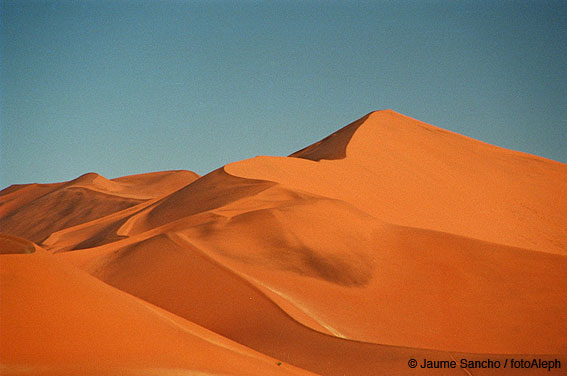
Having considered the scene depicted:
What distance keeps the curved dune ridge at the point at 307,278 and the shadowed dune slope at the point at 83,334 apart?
24mm

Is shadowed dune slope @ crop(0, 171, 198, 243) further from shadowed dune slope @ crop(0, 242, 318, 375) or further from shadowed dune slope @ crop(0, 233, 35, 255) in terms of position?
shadowed dune slope @ crop(0, 242, 318, 375)

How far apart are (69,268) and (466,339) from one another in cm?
841

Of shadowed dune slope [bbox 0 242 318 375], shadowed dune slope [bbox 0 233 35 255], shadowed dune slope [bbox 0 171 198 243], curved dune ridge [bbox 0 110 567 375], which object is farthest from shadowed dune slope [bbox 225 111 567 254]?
shadowed dune slope [bbox 0 171 198 243]

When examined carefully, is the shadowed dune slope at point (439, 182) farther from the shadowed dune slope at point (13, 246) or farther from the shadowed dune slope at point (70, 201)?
the shadowed dune slope at point (70, 201)

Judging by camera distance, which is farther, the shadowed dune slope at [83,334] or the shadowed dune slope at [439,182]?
the shadowed dune slope at [439,182]

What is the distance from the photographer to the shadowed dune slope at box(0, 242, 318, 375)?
19.4 feet

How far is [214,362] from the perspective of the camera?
7004 mm

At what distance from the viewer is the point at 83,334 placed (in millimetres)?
6484

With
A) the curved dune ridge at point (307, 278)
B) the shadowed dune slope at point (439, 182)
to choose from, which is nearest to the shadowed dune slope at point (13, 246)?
the curved dune ridge at point (307, 278)

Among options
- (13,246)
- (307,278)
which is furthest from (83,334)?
(307,278)

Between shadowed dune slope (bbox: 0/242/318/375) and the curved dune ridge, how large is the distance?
2 centimetres

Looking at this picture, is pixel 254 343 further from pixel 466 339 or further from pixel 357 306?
pixel 466 339

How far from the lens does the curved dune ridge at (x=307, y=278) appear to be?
22.5 ft

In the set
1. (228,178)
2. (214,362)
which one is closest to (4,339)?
(214,362)
